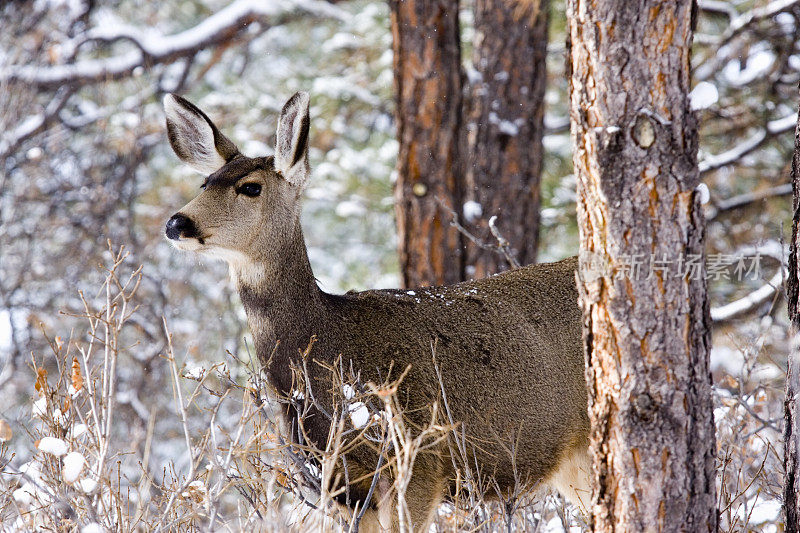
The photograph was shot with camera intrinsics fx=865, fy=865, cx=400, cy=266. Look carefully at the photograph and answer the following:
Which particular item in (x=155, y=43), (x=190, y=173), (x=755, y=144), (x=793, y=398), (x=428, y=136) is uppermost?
(x=155, y=43)

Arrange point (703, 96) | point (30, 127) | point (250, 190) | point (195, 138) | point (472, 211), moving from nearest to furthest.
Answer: point (703, 96), point (250, 190), point (195, 138), point (472, 211), point (30, 127)

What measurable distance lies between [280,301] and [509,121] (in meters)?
4.02

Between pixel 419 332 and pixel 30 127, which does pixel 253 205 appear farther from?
pixel 30 127

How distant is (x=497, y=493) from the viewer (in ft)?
14.9

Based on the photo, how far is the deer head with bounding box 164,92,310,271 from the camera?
15.1ft

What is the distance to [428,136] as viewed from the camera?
7.86 m

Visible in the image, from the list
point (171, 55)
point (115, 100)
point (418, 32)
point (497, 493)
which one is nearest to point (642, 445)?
point (497, 493)

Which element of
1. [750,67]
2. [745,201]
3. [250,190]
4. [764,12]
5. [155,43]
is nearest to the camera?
[250,190]

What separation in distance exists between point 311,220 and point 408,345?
12.5 m

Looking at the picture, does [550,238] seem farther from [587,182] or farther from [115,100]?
[587,182]

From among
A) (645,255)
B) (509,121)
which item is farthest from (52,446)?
(509,121)

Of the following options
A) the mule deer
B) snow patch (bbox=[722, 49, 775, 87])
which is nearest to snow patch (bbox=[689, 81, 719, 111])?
the mule deer

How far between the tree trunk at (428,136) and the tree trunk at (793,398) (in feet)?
13.3

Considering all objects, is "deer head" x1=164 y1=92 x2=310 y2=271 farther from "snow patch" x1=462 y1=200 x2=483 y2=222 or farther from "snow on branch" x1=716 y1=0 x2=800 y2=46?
"snow on branch" x1=716 y1=0 x2=800 y2=46
